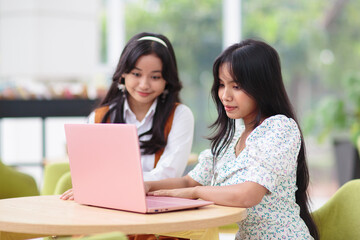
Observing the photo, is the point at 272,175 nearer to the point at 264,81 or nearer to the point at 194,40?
the point at 264,81

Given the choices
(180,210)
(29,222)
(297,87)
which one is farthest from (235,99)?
(297,87)

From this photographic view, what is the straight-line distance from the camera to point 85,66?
6.45 meters

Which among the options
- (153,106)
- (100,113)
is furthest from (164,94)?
(100,113)

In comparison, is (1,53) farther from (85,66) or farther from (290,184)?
(290,184)

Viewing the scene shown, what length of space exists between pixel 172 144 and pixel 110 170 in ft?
3.10

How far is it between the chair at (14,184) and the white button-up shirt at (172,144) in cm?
41

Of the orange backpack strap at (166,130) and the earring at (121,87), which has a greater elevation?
the earring at (121,87)

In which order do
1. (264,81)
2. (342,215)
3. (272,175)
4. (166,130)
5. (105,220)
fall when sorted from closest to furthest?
(105,220) → (272,175) → (264,81) → (342,215) → (166,130)

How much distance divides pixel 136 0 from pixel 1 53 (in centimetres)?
159

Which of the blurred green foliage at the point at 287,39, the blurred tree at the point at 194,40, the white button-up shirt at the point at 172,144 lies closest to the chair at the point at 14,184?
the white button-up shirt at the point at 172,144

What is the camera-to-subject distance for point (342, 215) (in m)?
1.99

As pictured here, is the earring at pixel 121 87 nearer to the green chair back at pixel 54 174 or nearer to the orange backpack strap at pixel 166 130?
the orange backpack strap at pixel 166 130

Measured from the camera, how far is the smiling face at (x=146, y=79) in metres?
→ 2.46

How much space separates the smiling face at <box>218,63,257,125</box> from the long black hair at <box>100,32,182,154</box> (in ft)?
2.07
